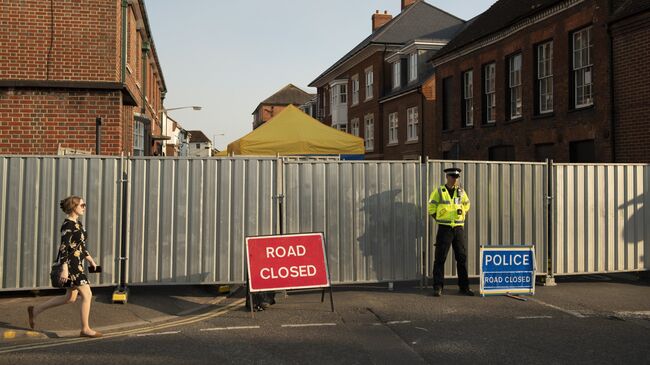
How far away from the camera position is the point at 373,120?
123 ft

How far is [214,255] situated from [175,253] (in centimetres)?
56

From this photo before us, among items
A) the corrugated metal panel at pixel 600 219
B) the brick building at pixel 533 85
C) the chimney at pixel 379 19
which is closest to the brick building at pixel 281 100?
the chimney at pixel 379 19

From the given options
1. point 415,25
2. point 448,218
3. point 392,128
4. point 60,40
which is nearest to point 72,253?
point 448,218

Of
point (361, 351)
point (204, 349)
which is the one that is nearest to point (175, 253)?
point (204, 349)

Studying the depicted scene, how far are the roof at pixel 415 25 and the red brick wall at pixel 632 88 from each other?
20.5 metres

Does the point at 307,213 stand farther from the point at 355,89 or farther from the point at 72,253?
the point at 355,89

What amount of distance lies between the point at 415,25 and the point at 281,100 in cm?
6331

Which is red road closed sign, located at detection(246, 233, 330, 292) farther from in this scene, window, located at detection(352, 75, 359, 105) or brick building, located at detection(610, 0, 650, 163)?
window, located at detection(352, 75, 359, 105)

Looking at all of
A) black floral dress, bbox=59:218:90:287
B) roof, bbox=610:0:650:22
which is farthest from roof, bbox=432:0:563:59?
black floral dress, bbox=59:218:90:287

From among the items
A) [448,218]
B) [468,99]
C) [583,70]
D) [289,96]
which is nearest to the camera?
[448,218]

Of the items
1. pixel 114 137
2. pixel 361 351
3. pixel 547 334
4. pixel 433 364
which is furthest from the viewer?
pixel 114 137

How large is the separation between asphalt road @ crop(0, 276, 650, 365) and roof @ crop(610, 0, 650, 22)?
7925mm

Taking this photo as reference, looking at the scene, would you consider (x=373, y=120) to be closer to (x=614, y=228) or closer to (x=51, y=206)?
(x=614, y=228)

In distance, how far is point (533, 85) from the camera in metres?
19.0
